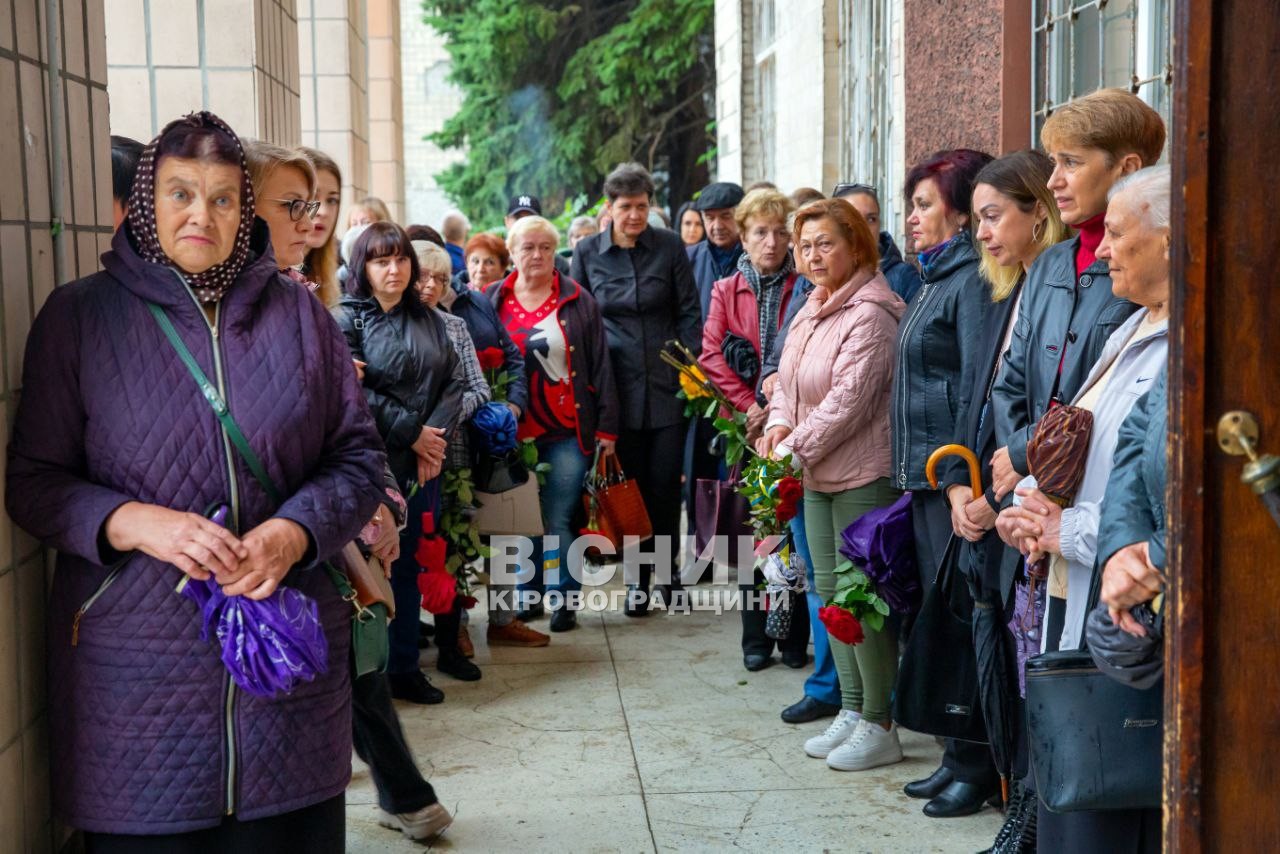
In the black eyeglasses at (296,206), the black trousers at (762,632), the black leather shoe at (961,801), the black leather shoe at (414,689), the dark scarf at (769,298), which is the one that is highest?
the black eyeglasses at (296,206)

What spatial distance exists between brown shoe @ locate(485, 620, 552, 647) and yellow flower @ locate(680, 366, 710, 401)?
1342 mm

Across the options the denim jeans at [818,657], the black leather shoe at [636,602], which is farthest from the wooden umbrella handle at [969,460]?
the black leather shoe at [636,602]

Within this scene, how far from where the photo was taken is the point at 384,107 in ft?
40.2

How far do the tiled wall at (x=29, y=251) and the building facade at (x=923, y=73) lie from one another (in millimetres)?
3452

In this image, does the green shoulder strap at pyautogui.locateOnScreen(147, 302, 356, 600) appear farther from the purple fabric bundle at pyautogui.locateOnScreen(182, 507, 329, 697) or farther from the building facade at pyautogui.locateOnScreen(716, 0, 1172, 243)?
the building facade at pyautogui.locateOnScreen(716, 0, 1172, 243)

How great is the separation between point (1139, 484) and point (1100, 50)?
3250 millimetres

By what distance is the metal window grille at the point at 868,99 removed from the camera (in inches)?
309

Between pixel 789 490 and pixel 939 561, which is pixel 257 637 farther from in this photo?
pixel 789 490

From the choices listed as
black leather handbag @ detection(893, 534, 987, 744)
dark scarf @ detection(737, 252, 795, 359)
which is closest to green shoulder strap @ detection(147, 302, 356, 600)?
black leather handbag @ detection(893, 534, 987, 744)

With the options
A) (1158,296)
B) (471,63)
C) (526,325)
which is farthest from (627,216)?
(471,63)

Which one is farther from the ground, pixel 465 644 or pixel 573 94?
pixel 573 94

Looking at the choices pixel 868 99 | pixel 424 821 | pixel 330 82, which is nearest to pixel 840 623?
pixel 424 821

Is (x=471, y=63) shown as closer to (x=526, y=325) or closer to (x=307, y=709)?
(x=526, y=325)

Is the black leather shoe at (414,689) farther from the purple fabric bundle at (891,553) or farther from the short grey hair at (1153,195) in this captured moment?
the short grey hair at (1153,195)
